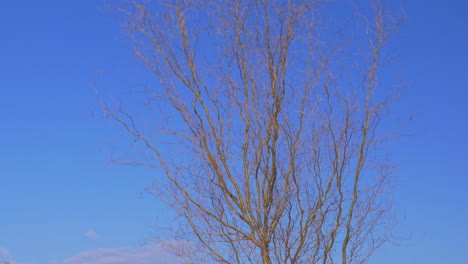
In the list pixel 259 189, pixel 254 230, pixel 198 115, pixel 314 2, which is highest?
pixel 314 2

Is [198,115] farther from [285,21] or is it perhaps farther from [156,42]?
[285,21]

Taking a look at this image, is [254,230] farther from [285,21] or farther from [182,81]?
[285,21]

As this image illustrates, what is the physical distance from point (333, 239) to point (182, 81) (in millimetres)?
1613

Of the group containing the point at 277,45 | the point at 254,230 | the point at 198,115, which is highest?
the point at 277,45

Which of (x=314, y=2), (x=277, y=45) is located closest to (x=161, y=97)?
(x=277, y=45)

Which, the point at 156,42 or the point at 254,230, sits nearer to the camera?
the point at 254,230

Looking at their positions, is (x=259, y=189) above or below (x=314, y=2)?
below

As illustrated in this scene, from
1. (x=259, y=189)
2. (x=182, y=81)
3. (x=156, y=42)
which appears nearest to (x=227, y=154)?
(x=259, y=189)

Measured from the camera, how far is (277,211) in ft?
13.8

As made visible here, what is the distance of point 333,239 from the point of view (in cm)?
444

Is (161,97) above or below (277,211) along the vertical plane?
above

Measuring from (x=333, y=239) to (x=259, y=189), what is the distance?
2.36 feet

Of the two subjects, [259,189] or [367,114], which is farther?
[367,114]

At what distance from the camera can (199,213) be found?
436cm
